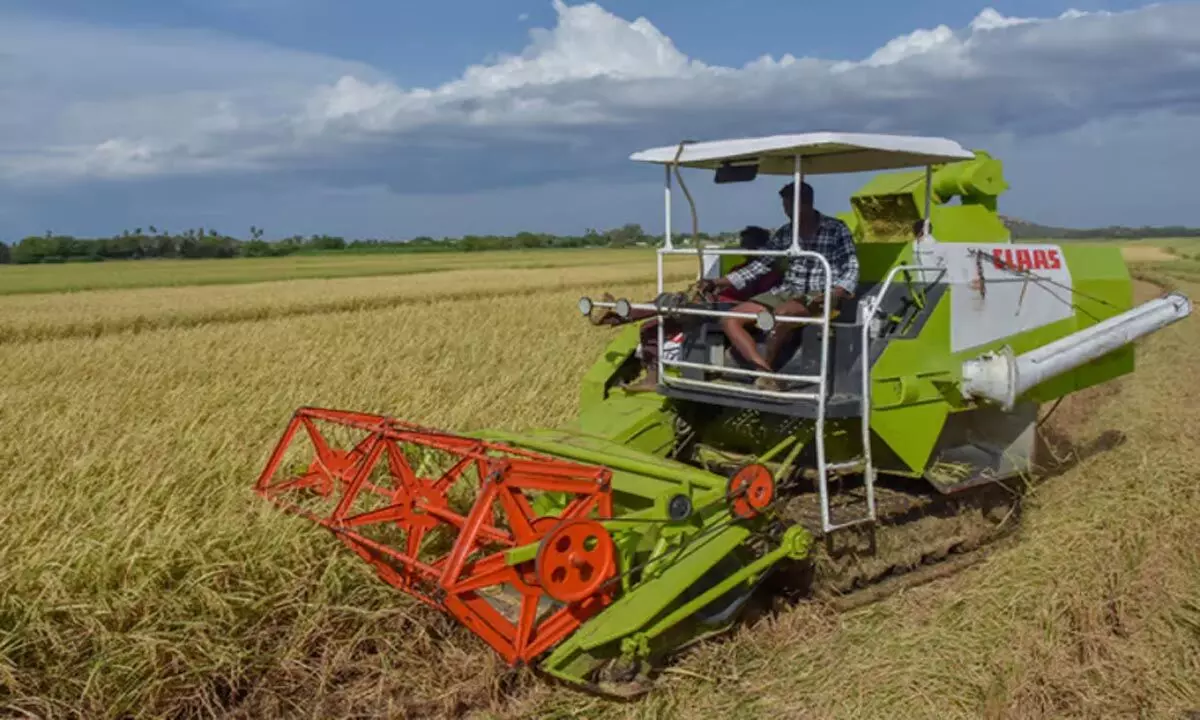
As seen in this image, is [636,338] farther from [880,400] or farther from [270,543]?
[270,543]

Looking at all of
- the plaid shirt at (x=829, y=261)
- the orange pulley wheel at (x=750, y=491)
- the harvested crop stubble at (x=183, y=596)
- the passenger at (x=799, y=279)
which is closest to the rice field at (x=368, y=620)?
the harvested crop stubble at (x=183, y=596)

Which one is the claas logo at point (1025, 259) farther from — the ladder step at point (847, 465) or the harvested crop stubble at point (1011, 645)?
the ladder step at point (847, 465)

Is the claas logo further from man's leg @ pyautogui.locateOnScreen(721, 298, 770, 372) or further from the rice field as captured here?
man's leg @ pyautogui.locateOnScreen(721, 298, 770, 372)

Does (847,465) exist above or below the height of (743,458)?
above

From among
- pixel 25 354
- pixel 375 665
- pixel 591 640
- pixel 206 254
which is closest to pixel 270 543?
pixel 375 665

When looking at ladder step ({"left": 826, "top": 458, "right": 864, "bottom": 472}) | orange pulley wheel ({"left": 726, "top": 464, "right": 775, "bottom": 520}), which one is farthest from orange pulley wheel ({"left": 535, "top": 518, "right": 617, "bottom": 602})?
ladder step ({"left": 826, "top": 458, "right": 864, "bottom": 472})

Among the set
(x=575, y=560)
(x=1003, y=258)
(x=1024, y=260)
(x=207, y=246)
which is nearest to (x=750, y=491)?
(x=575, y=560)

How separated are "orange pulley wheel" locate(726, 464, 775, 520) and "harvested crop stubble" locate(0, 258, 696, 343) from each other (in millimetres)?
16419

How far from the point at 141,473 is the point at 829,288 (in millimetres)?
3783

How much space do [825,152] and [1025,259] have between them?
2.15 metres

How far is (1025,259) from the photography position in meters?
6.71

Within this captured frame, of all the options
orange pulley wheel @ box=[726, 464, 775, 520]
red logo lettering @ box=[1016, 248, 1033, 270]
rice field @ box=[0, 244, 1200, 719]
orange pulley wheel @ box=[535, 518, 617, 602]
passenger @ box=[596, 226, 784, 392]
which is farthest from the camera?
red logo lettering @ box=[1016, 248, 1033, 270]

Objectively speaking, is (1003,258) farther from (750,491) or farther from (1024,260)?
(750,491)

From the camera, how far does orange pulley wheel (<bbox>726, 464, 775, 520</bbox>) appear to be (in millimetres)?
4754
